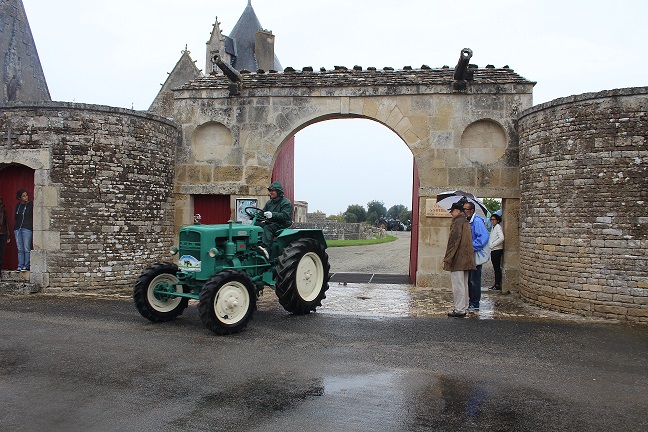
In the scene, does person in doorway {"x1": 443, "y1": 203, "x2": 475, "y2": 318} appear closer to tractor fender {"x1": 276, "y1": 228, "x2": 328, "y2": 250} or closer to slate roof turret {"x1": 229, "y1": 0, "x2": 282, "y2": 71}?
tractor fender {"x1": 276, "y1": 228, "x2": 328, "y2": 250}

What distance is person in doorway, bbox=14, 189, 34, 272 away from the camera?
9.12 m

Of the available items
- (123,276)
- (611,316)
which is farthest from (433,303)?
(123,276)

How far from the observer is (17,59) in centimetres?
1396

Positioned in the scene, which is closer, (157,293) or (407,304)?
(157,293)

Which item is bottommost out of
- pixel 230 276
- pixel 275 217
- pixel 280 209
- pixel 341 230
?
pixel 230 276

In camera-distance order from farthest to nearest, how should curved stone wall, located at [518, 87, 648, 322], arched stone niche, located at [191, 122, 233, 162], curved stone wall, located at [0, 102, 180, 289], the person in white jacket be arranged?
arched stone niche, located at [191, 122, 233, 162]
the person in white jacket
curved stone wall, located at [0, 102, 180, 289]
curved stone wall, located at [518, 87, 648, 322]

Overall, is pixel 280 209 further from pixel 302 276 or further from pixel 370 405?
pixel 370 405

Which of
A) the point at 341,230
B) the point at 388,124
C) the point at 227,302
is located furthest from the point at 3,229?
the point at 341,230

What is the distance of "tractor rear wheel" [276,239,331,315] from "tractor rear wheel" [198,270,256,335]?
0.77m

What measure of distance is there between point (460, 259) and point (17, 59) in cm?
1252

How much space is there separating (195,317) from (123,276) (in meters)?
3.10

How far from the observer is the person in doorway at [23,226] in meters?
9.12

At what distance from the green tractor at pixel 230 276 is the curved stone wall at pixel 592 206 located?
3526 mm

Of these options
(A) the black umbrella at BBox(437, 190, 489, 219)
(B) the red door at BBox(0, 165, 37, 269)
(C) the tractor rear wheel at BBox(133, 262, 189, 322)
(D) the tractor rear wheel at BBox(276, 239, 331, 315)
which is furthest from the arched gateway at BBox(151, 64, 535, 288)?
(C) the tractor rear wheel at BBox(133, 262, 189, 322)
